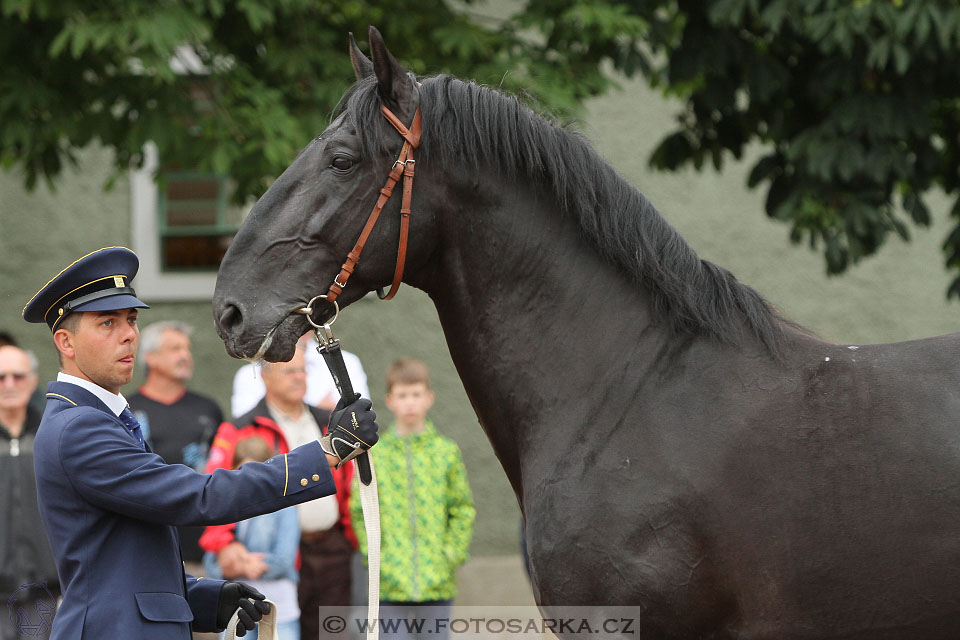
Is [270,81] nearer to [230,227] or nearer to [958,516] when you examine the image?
[230,227]

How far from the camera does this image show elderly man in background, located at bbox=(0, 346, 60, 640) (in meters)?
4.86

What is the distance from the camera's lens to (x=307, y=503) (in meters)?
5.17

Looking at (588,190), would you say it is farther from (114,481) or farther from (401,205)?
(114,481)

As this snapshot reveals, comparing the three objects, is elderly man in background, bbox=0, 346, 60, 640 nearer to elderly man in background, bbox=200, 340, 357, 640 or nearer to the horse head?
elderly man in background, bbox=200, 340, 357, 640

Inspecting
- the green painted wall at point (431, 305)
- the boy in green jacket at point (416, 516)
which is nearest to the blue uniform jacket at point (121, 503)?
the boy in green jacket at point (416, 516)

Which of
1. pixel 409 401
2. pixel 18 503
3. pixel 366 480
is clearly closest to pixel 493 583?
pixel 409 401

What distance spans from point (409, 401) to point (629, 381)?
2.66 meters

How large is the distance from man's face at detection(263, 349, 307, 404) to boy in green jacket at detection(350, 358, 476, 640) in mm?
501

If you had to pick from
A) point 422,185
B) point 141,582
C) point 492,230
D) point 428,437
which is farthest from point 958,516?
point 428,437

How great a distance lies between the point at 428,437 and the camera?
17.5 feet

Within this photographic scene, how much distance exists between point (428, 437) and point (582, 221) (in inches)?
105

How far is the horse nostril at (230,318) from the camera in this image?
8.99 feet

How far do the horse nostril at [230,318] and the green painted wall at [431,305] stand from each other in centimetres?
568

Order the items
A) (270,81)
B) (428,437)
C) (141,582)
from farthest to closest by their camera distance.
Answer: (270,81), (428,437), (141,582)
